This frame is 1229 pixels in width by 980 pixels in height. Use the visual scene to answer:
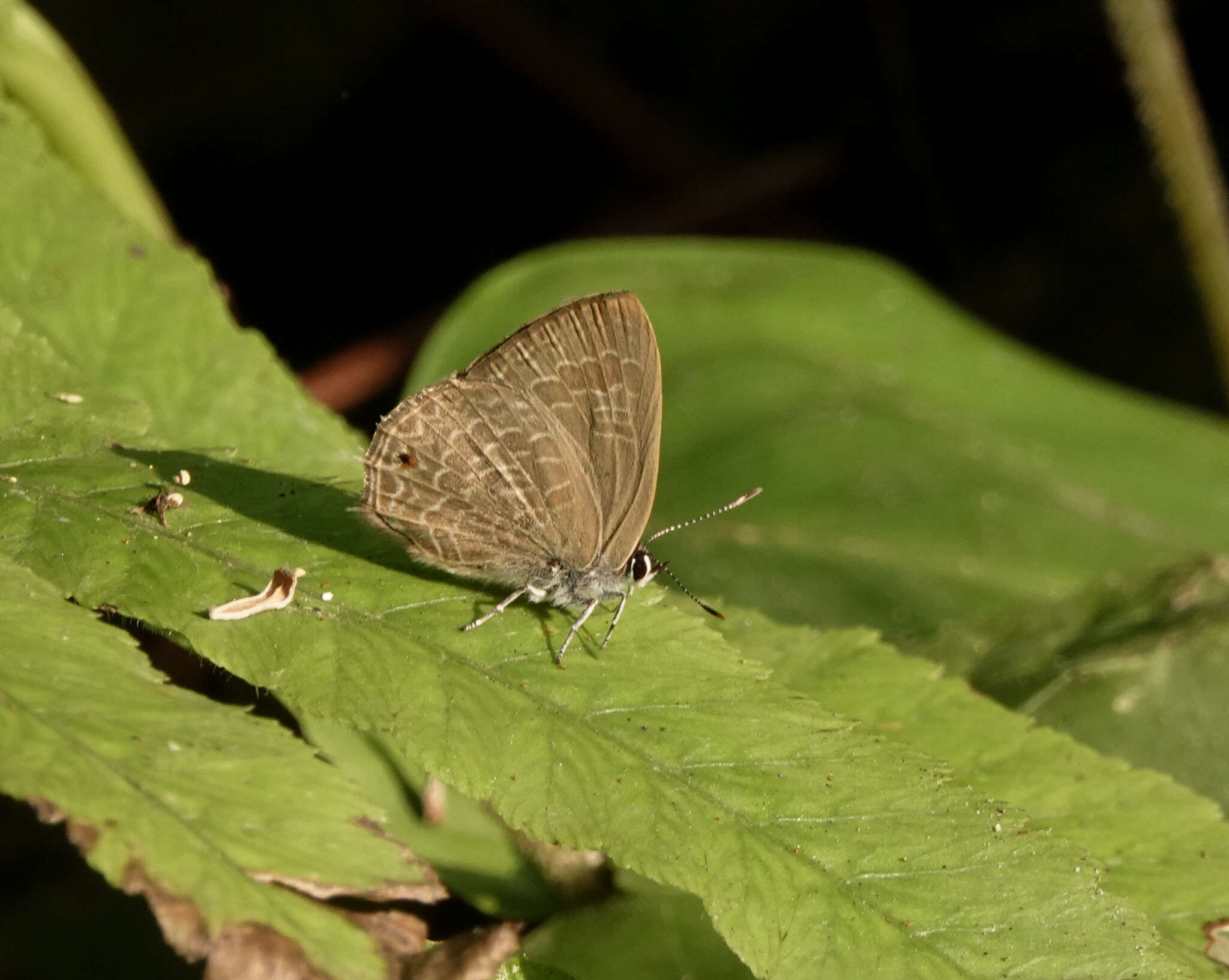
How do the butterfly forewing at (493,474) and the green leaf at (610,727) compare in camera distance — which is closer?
the green leaf at (610,727)

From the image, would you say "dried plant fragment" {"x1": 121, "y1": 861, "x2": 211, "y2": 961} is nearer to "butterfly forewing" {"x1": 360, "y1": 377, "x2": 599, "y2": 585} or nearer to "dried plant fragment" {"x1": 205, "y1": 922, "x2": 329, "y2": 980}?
"dried plant fragment" {"x1": 205, "y1": 922, "x2": 329, "y2": 980}

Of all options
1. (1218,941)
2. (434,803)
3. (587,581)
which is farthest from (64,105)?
(1218,941)

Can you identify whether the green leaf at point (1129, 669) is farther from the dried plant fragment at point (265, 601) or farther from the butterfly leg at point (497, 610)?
the dried plant fragment at point (265, 601)

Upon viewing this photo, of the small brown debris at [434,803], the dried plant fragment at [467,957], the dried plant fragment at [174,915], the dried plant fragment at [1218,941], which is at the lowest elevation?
the dried plant fragment at [1218,941]

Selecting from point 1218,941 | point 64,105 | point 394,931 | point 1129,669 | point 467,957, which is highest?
point 64,105

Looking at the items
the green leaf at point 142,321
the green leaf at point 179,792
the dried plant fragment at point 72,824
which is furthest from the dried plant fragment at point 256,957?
the green leaf at point 142,321

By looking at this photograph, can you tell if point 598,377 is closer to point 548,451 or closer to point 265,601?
point 548,451

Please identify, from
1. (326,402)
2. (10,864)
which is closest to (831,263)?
(326,402)
